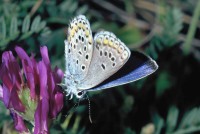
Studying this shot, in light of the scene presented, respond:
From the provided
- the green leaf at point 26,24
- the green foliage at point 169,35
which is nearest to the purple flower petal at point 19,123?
the green leaf at point 26,24

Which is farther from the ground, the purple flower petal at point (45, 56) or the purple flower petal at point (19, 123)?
the purple flower petal at point (45, 56)

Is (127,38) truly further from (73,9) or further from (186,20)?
(73,9)

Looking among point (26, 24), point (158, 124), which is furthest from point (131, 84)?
point (26, 24)

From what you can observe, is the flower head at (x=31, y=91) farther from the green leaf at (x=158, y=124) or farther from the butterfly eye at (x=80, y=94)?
the green leaf at (x=158, y=124)

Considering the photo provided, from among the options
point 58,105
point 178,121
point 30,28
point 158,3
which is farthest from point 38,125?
point 158,3

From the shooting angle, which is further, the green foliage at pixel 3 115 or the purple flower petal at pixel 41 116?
the green foliage at pixel 3 115

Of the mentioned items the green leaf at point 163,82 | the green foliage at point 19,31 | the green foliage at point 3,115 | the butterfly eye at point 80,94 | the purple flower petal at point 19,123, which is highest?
the green foliage at point 19,31

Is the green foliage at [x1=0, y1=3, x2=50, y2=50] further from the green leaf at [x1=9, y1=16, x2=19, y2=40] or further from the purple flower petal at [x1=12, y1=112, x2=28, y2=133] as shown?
the purple flower petal at [x1=12, y1=112, x2=28, y2=133]

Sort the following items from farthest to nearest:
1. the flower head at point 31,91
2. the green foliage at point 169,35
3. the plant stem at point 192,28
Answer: the plant stem at point 192,28 → the green foliage at point 169,35 → the flower head at point 31,91
